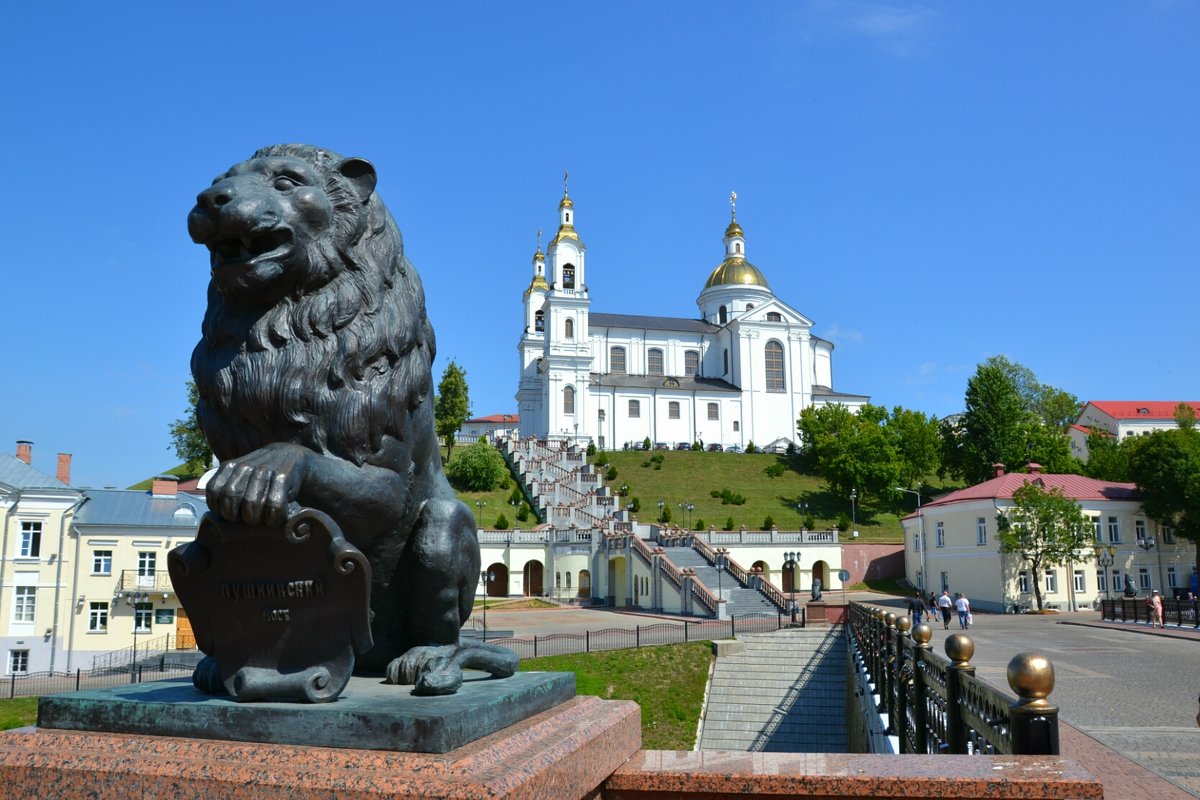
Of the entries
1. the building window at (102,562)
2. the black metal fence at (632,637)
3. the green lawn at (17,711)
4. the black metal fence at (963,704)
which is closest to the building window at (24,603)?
the building window at (102,562)

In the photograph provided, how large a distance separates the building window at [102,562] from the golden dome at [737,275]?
72993 mm

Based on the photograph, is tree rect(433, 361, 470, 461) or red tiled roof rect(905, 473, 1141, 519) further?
tree rect(433, 361, 470, 461)

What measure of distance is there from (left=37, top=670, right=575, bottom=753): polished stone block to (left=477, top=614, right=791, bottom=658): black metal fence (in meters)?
23.3

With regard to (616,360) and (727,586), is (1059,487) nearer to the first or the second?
(727,586)

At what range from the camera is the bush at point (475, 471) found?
65.8 meters

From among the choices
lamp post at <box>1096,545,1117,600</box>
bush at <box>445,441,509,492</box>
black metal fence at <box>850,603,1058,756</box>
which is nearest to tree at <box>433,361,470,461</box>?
bush at <box>445,441,509,492</box>

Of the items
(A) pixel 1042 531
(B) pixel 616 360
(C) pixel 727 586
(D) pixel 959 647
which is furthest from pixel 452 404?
(D) pixel 959 647

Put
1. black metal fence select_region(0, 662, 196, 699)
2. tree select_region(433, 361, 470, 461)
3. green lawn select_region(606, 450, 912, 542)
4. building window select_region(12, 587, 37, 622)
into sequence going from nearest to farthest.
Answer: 1. black metal fence select_region(0, 662, 196, 699)
2. building window select_region(12, 587, 37, 622)
3. green lawn select_region(606, 450, 912, 542)
4. tree select_region(433, 361, 470, 461)

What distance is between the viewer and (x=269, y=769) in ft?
8.64

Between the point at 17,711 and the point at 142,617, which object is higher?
the point at 142,617

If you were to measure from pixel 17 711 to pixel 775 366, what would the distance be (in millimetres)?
75657

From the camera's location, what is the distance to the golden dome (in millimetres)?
96812

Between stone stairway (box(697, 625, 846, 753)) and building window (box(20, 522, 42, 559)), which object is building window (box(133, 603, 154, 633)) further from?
stone stairway (box(697, 625, 846, 753))

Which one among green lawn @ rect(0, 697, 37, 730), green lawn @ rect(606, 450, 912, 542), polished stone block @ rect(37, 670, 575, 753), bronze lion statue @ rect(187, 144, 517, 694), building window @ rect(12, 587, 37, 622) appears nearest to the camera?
polished stone block @ rect(37, 670, 575, 753)
